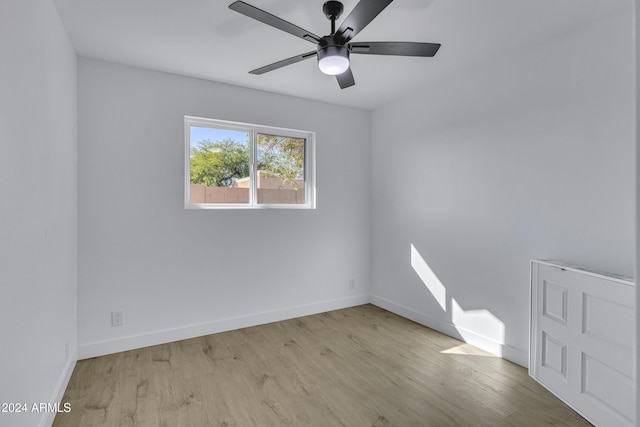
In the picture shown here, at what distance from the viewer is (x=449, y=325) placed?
3104mm

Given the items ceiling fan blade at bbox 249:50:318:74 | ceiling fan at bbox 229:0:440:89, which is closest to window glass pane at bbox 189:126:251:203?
ceiling fan blade at bbox 249:50:318:74

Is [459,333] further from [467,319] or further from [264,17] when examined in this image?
[264,17]

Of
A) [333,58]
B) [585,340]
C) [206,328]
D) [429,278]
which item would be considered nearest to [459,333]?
[429,278]

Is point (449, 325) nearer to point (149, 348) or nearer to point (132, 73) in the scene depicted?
point (149, 348)

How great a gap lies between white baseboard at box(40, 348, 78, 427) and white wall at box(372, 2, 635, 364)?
308cm

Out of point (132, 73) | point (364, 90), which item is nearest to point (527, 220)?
point (364, 90)

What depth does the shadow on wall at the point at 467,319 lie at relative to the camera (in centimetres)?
270

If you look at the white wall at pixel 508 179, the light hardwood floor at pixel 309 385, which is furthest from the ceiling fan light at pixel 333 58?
the light hardwood floor at pixel 309 385

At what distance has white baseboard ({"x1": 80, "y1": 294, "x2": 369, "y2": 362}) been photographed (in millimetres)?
2648

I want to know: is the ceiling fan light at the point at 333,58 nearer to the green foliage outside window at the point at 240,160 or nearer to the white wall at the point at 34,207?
the white wall at the point at 34,207

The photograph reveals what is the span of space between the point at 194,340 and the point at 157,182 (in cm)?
152

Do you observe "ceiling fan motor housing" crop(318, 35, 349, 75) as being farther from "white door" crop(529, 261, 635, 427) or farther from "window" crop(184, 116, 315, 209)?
"white door" crop(529, 261, 635, 427)

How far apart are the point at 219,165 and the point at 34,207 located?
179 cm

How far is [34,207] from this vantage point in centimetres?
158
